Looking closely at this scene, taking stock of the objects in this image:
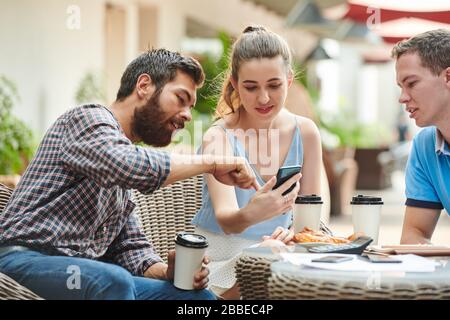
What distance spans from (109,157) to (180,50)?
6.84 ft

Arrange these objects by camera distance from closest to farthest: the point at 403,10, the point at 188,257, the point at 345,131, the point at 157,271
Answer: the point at 188,257, the point at 157,271, the point at 403,10, the point at 345,131

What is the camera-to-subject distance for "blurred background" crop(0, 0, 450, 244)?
5867mm

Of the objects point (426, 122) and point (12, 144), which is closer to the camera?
point (426, 122)

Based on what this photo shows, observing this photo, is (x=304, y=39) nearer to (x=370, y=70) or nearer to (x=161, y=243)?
(x=370, y=70)

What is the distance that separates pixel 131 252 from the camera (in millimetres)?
2500

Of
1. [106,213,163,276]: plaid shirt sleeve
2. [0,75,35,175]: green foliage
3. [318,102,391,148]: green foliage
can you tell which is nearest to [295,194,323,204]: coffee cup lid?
[106,213,163,276]: plaid shirt sleeve

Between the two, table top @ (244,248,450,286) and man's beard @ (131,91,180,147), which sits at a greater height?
man's beard @ (131,91,180,147)

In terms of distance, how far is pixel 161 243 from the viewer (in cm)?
293

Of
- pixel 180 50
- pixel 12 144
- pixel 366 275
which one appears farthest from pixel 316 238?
pixel 12 144

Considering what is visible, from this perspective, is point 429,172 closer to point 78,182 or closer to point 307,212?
point 307,212

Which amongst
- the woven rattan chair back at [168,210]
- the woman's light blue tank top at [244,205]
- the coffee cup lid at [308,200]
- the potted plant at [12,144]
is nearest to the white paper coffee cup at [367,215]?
the coffee cup lid at [308,200]

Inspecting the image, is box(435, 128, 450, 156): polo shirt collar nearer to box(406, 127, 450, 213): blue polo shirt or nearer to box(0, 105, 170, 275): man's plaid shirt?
box(406, 127, 450, 213): blue polo shirt

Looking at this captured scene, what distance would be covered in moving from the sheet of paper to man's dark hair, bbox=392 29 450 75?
2.39 ft
